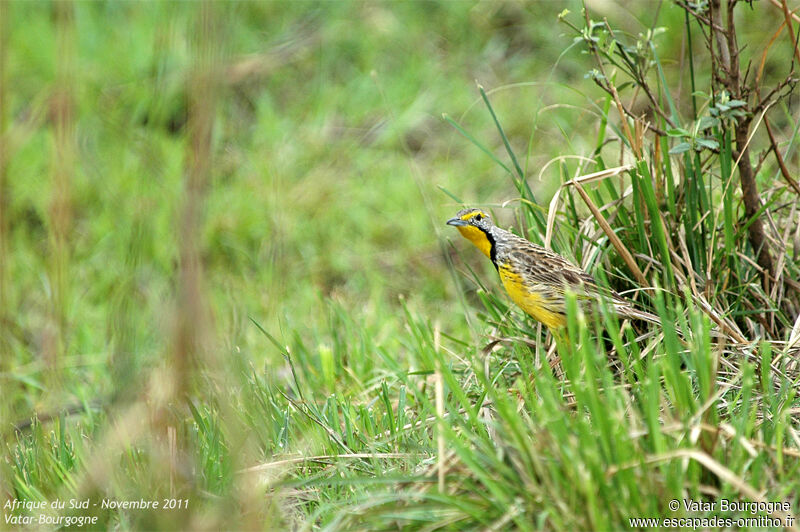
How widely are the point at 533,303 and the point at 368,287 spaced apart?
218cm

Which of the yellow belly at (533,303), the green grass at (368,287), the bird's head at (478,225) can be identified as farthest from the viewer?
the bird's head at (478,225)

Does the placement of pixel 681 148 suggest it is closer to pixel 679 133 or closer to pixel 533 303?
pixel 679 133

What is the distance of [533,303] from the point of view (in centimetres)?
334

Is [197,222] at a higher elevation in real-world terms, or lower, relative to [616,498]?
higher

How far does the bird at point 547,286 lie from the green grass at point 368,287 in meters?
0.09

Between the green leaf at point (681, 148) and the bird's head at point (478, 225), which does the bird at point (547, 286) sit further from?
the green leaf at point (681, 148)

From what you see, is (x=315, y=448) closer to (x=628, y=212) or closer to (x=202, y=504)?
(x=202, y=504)

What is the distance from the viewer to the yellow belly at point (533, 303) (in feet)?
10.8

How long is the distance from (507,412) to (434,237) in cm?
357

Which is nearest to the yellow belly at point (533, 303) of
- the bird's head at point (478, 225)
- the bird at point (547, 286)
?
the bird at point (547, 286)

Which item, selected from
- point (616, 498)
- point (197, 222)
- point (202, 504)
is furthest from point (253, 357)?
point (197, 222)

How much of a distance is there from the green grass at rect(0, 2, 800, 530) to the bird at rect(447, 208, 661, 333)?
0.29 ft

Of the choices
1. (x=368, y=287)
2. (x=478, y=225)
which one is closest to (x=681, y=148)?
(x=478, y=225)

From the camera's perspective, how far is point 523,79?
6.73 metres
